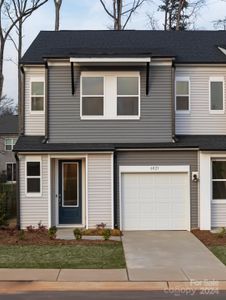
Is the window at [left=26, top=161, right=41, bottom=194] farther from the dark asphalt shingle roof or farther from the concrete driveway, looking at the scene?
the concrete driveway

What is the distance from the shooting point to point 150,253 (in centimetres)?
1474

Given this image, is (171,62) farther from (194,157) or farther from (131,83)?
(194,157)

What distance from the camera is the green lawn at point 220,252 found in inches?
550

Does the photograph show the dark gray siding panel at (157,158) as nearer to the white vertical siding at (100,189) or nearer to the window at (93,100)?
the white vertical siding at (100,189)

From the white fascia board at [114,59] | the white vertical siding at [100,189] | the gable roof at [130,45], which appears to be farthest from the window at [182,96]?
the white vertical siding at [100,189]

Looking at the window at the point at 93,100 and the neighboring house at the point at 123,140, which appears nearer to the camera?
the neighboring house at the point at 123,140

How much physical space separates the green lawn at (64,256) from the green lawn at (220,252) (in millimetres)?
2478

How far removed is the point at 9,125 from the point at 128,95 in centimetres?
4330

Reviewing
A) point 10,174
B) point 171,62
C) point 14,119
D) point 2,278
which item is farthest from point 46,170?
point 14,119

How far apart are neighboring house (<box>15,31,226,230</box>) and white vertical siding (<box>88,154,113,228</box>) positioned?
4 cm

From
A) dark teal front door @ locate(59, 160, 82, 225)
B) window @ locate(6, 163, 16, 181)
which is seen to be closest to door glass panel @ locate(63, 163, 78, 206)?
dark teal front door @ locate(59, 160, 82, 225)

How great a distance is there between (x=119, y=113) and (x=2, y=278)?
10.4 meters

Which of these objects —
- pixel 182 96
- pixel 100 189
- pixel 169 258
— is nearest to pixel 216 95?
pixel 182 96

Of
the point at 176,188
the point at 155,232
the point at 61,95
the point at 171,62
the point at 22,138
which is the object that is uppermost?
the point at 171,62
